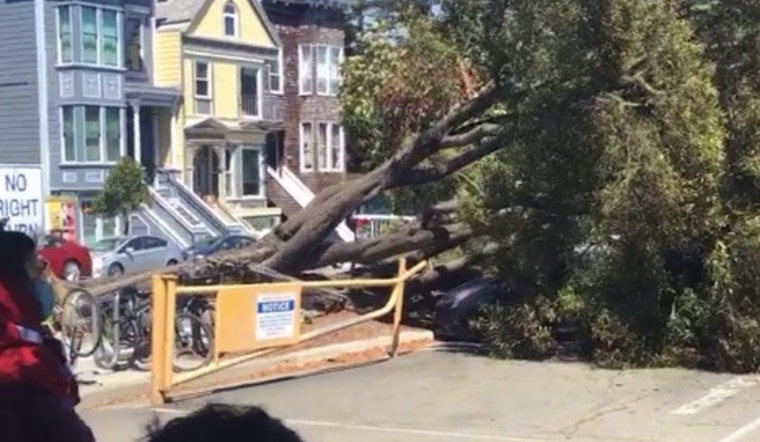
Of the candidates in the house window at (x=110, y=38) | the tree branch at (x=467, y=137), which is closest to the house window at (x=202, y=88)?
the house window at (x=110, y=38)

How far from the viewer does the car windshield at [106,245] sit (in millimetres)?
40875

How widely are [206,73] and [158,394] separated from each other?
39.0m

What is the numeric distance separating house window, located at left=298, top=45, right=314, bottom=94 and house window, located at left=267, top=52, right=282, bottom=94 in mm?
1165

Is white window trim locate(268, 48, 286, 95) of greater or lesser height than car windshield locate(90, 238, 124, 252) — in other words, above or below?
above

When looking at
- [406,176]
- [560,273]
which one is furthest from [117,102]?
[560,273]

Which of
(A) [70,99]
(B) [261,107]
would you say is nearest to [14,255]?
(A) [70,99]

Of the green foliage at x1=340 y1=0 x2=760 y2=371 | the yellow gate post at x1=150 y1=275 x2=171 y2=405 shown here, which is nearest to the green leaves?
the green foliage at x1=340 y1=0 x2=760 y2=371

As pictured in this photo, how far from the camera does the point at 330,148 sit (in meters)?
57.9

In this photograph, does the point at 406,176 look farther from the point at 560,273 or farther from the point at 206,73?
the point at 206,73

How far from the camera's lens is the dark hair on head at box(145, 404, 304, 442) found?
2059 millimetres

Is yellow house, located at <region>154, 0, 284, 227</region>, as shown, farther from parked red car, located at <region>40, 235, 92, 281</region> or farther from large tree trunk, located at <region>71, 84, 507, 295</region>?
large tree trunk, located at <region>71, 84, 507, 295</region>

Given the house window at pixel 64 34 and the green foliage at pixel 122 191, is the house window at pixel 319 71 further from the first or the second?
the house window at pixel 64 34

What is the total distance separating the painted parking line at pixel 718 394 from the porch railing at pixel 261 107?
40025 mm

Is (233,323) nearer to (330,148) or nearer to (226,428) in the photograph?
(226,428)
